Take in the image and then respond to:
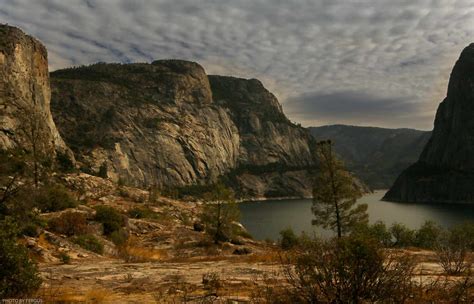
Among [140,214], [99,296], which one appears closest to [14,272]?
[99,296]

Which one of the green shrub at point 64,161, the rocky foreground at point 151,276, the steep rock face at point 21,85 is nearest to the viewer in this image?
the rocky foreground at point 151,276

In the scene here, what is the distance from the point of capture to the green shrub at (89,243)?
1035 inches

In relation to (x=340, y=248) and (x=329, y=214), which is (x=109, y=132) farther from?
(x=340, y=248)

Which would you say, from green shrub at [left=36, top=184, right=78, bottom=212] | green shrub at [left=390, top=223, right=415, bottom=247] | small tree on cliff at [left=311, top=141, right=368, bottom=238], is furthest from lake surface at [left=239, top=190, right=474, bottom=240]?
green shrub at [left=36, top=184, right=78, bottom=212]

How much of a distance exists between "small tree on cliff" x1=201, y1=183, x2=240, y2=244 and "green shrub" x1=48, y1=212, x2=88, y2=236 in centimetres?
1167

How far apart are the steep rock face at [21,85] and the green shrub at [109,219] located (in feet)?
164

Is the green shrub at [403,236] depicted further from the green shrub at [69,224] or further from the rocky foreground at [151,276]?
the green shrub at [69,224]

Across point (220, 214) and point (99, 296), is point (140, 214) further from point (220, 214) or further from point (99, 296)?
point (99, 296)

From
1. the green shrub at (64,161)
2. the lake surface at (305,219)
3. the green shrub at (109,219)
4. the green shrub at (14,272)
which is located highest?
the green shrub at (64,161)

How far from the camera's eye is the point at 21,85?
95.9 metres

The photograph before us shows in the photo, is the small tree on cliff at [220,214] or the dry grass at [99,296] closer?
the dry grass at [99,296]

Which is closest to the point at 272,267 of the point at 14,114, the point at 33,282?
the point at 33,282

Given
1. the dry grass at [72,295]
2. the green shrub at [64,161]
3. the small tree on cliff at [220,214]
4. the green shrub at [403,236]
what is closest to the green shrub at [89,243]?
the small tree on cliff at [220,214]

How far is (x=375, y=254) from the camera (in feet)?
27.2
